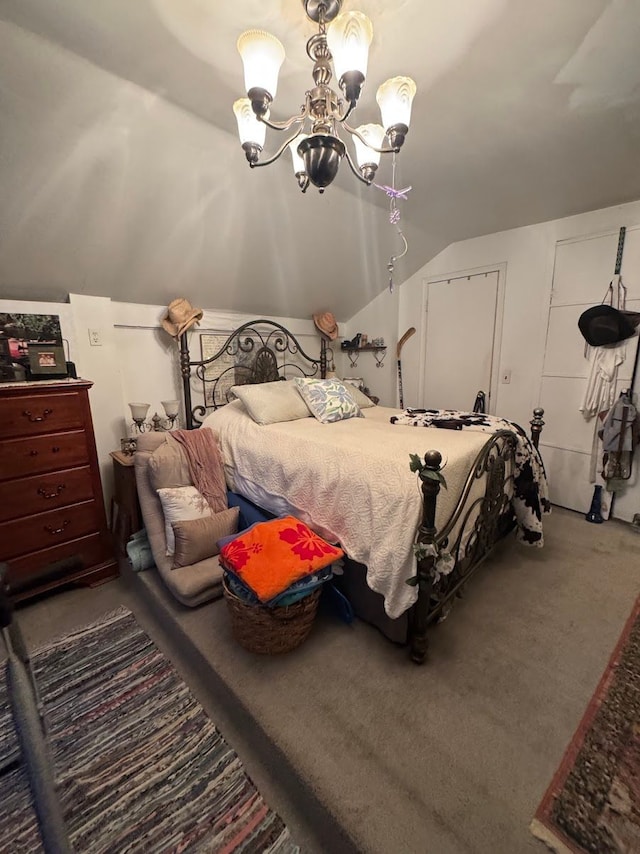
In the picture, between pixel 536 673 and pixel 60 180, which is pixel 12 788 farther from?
pixel 60 180

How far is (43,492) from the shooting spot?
196 centimetres

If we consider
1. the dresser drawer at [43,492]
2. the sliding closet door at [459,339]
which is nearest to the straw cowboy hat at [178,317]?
the dresser drawer at [43,492]

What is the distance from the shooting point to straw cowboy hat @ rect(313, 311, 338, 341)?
144 inches

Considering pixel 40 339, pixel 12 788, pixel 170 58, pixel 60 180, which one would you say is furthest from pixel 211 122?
pixel 12 788

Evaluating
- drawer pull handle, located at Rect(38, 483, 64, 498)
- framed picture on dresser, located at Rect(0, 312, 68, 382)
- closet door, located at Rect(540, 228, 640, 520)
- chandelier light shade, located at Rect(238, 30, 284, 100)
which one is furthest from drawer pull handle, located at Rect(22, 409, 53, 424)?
closet door, located at Rect(540, 228, 640, 520)

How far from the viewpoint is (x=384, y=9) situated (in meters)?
1.33

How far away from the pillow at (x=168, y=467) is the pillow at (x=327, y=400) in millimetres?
962

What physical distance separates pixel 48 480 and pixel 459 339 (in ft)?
11.3

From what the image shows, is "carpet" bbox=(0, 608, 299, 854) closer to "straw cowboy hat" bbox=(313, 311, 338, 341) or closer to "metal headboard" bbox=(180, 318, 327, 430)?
"metal headboard" bbox=(180, 318, 327, 430)

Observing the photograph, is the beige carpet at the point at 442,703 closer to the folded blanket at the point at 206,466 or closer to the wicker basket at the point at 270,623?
the wicker basket at the point at 270,623

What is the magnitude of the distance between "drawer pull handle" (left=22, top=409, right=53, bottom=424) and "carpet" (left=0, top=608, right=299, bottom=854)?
113 centimetres

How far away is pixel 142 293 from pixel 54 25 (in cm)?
139

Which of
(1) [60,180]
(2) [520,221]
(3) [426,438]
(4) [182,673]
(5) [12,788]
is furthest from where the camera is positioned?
(2) [520,221]

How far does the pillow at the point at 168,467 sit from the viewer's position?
2062 mm
